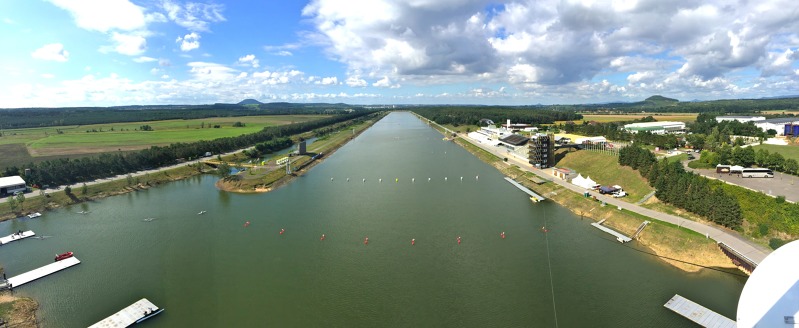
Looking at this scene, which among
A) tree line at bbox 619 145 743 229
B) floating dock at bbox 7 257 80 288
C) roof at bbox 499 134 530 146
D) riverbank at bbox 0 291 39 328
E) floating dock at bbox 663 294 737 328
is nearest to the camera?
floating dock at bbox 663 294 737 328

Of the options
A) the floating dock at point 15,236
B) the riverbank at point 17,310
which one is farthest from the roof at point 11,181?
the riverbank at point 17,310

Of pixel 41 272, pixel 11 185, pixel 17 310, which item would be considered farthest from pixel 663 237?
pixel 11 185

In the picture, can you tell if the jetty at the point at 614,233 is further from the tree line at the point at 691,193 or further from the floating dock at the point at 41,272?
the floating dock at the point at 41,272

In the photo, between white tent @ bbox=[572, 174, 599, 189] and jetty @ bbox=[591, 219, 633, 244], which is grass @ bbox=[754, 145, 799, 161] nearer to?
white tent @ bbox=[572, 174, 599, 189]

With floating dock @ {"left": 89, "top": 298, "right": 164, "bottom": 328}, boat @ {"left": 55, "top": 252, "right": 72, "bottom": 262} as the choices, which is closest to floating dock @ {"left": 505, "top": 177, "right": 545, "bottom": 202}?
floating dock @ {"left": 89, "top": 298, "right": 164, "bottom": 328}

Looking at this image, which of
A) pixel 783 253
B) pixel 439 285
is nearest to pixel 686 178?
pixel 783 253

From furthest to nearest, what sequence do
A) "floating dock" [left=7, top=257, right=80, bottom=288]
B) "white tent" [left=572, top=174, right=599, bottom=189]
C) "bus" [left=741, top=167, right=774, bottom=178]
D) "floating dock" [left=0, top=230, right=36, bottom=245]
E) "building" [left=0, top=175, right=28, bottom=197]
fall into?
"building" [left=0, top=175, right=28, bottom=197] < "white tent" [left=572, top=174, right=599, bottom=189] < "bus" [left=741, top=167, right=774, bottom=178] < "floating dock" [left=0, top=230, right=36, bottom=245] < "floating dock" [left=7, top=257, right=80, bottom=288]
